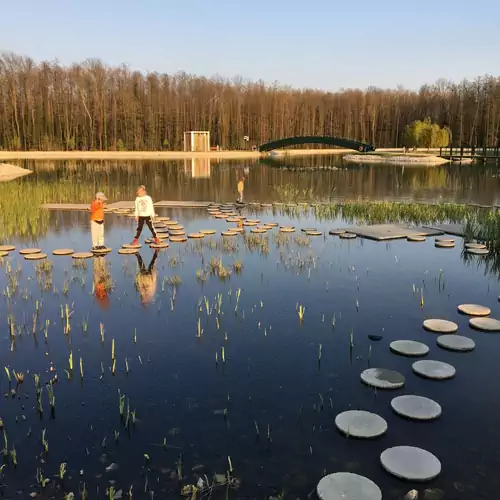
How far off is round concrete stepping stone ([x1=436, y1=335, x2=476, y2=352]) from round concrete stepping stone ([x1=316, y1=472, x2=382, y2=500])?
3.04 m

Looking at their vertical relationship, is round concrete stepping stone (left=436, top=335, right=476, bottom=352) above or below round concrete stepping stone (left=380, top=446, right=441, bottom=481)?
above

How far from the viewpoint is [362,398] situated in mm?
5289

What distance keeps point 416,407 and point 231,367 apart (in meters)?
2.12

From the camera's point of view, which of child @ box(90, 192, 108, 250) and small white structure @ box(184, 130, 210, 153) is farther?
small white structure @ box(184, 130, 210, 153)

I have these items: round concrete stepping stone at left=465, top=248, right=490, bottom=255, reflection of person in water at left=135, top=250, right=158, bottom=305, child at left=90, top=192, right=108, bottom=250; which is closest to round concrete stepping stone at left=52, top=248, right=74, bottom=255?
child at left=90, top=192, right=108, bottom=250

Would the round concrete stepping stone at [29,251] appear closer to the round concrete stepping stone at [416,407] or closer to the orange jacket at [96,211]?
the orange jacket at [96,211]

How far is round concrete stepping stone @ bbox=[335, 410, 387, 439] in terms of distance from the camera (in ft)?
15.1

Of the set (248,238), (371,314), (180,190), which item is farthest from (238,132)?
(371,314)

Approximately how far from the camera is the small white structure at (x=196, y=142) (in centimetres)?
6869

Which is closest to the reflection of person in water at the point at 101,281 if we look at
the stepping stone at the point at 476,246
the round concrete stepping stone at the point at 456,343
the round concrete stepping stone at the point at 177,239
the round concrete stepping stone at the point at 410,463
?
the round concrete stepping stone at the point at 177,239

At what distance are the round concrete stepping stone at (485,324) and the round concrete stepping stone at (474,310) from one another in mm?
260

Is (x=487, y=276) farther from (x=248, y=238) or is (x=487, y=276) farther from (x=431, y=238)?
(x=248, y=238)

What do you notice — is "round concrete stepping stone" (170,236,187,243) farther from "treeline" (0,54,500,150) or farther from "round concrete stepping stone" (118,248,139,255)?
"treeline" (0,54,500,150)

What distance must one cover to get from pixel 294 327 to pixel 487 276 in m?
4.76
